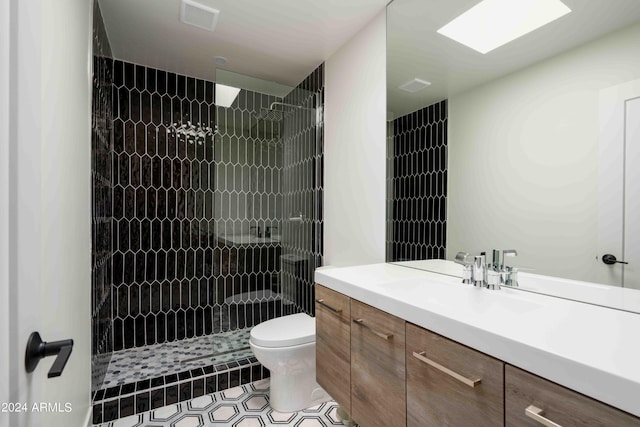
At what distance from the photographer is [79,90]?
144 cm

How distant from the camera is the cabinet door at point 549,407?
0.62m

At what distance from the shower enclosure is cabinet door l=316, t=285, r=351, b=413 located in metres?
1.01

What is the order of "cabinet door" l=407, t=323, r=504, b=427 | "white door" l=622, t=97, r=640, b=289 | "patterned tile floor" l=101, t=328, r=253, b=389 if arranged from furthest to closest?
"patterned tile floor" l=101, t=328, r=253, b=389, "white door" l=622, t=97, r=640, b=289, "cabinet door" l=407, t=323, r=504, b=427

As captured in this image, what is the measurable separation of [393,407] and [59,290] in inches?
50.4

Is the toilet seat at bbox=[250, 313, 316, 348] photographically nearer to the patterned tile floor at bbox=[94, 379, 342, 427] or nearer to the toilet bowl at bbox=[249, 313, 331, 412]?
the toilet bowl at bbox=[249, 313, 331, 412]

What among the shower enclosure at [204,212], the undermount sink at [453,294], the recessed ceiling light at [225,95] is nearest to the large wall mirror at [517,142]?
the undermount sink at [453,294]

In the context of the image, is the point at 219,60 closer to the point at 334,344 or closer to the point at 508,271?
the point at 334,344

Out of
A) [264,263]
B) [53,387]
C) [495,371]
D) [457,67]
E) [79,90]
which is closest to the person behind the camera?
[495,371]

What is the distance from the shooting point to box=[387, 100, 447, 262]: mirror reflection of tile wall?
169 centimetres

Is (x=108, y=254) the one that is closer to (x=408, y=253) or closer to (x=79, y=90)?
(x=79, y=90)

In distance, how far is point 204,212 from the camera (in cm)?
297

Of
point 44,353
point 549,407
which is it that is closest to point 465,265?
point 549,407

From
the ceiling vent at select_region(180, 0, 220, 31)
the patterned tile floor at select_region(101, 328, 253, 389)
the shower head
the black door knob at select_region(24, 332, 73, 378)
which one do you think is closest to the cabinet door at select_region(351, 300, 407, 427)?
the black door knob at select_region(24, 332, 73, 378)

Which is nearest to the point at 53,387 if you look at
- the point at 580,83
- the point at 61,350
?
the point at 61,350
